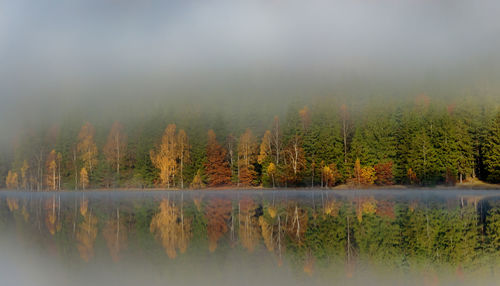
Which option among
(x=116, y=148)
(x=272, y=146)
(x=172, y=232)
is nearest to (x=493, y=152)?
(x=272, y=146)

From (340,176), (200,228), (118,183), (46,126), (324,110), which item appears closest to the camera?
(200,228)

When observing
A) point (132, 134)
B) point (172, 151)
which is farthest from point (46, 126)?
point (172, 151)

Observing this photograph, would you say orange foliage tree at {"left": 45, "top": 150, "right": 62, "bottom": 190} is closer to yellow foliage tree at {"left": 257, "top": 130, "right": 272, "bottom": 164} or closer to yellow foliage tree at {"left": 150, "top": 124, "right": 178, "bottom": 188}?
yellow foliage tree at {"left": 150, "top": 124, "right": 178, "bottom": 188}

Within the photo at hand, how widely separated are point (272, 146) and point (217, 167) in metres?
11.2

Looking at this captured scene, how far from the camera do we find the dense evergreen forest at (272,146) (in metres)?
68.8

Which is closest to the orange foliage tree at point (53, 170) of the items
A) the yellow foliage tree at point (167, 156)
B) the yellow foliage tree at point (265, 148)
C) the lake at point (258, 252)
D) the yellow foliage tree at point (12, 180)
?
the yellow foliage tree at point (12, 180)

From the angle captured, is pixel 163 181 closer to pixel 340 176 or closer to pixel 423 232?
pixel 340 176

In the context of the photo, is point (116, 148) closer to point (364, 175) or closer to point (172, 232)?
point (364, 175)

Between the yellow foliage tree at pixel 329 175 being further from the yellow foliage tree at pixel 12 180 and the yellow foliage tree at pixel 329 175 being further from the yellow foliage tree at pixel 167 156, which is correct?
the yellow foliage tree at pixel 12 180

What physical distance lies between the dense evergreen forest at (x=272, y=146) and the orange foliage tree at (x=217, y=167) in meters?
0.19

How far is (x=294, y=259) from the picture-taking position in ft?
43.1

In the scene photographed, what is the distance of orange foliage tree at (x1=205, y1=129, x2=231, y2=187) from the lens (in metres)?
80.0

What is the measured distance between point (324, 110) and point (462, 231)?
2481 inches

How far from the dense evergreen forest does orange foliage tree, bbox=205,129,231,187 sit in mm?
191
